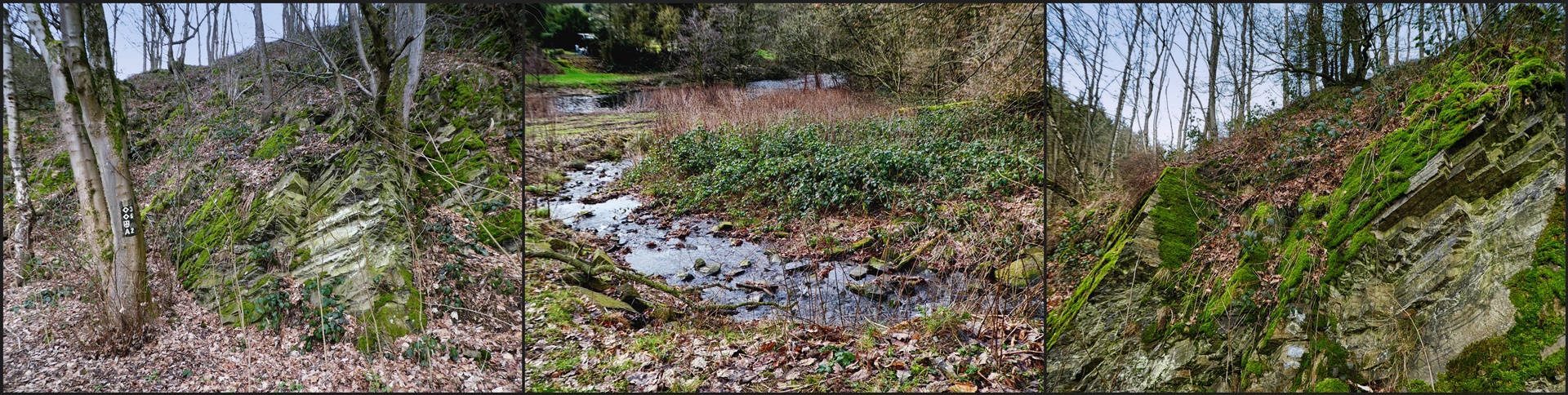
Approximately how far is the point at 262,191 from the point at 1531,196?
7051mm

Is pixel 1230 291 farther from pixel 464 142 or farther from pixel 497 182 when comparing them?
pixel 464 142

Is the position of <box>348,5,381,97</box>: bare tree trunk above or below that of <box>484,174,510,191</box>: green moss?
above

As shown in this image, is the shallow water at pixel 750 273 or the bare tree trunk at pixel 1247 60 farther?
the bare tree trunk at pixel 1247 60

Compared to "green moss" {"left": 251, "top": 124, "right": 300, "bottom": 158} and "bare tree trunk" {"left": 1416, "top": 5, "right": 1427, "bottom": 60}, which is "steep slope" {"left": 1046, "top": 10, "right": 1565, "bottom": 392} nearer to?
"bare tree trunk" {"left": 1416, "top": 5, "right": 1427, "bottom": 60}

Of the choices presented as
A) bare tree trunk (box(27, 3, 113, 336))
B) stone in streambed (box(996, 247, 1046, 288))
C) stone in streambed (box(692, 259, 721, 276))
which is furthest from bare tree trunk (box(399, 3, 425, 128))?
stone in streambed (box(996, 247, 1046, 288))

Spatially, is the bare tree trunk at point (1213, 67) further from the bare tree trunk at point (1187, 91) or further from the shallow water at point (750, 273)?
the shallow water at point (750, 273)

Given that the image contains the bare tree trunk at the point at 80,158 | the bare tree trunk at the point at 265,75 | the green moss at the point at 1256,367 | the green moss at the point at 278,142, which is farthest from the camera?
the bare tree trunk at the point at 265,75

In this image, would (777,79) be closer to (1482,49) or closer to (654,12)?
(654,12)

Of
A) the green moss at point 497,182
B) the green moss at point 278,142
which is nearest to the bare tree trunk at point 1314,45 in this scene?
the green moss at point 497,182

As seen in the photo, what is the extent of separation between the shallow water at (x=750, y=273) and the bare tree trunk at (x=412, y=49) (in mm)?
1700

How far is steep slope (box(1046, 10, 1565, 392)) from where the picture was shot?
246 cm

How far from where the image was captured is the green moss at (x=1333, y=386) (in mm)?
2473

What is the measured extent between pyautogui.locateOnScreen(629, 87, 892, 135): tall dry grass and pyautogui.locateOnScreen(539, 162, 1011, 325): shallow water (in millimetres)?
477

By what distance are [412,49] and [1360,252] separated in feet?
17.8
